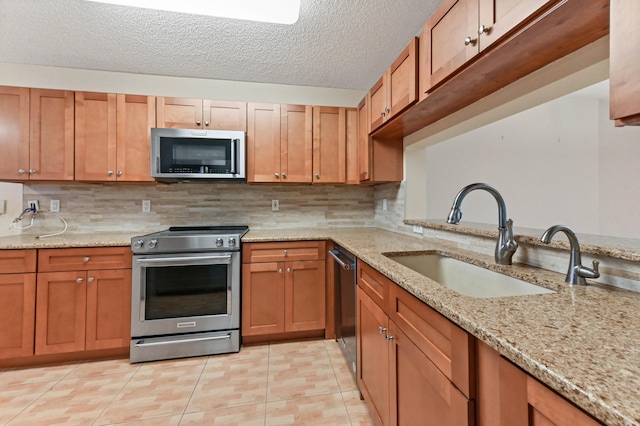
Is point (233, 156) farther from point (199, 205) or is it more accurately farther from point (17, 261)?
point (17, 261)

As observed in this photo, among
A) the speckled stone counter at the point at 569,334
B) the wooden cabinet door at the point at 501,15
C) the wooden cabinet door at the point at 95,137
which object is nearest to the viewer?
the speckled stone counter at the point at 569,334

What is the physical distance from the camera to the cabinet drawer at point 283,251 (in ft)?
7.18

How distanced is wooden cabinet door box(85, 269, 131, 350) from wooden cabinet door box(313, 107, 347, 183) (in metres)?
1.72

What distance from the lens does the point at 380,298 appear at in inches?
48.1

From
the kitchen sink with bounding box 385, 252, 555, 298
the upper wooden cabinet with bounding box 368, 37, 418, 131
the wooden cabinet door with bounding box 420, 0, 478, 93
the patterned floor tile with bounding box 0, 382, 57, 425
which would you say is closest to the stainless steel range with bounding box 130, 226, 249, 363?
the patterned floor tile with bounding box 0, 382, 57, 425

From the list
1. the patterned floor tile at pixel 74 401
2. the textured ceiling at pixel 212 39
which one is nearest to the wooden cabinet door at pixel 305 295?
the patterned floor tile at pixel 74 401

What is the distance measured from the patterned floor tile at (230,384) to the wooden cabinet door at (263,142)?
1.45 metres

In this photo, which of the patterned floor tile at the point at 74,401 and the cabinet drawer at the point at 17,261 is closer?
the patterned floor tile at the point at 74,401

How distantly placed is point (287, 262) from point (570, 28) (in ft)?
6.55

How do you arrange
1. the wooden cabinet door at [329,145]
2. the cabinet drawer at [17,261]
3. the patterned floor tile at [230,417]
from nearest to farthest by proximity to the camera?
1. the patterned floor tile at [230,417]
2. the cabinet drawer at [17,261]
3. the wooden cabinet door at [329,145]

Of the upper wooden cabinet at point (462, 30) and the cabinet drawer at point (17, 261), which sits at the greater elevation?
the upper wooden cabinet at point (462, 30)

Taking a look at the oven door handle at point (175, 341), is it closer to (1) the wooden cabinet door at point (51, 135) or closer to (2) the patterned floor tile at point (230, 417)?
(2) the patterned floor tile at point (230, 417)

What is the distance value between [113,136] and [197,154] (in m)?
0.69

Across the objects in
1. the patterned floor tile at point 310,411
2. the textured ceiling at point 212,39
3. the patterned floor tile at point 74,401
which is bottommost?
the patterned floor tile at point 74,401
